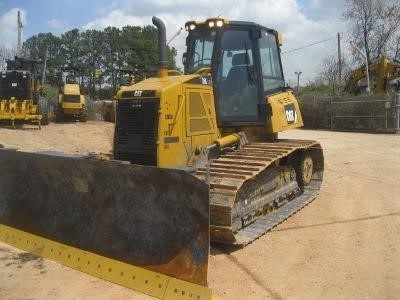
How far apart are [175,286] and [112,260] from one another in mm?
898

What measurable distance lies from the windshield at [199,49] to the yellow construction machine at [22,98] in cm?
1436

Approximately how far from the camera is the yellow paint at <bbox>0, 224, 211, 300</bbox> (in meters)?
4.48

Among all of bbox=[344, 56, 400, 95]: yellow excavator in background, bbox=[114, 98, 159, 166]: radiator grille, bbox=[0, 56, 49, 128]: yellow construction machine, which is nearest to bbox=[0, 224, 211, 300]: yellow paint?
bbox=[114, 98, 159, 166]: radiator grille

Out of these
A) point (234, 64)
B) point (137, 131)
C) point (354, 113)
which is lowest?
point (137, 131)

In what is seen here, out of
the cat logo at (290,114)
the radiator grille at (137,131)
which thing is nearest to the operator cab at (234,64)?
the cat logo at (290,114)

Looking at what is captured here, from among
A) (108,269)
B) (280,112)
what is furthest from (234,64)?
(108,269)

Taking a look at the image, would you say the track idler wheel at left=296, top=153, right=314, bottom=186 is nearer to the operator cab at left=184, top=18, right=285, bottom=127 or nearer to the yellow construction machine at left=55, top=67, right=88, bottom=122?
Result: the operator cab at left=184, top=18, right=285, bottom=127

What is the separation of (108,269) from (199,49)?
12.3ft

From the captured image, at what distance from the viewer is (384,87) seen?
23938 mm

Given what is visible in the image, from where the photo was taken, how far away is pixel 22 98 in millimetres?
21500

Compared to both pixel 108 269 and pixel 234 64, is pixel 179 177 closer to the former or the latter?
pixel 108 269

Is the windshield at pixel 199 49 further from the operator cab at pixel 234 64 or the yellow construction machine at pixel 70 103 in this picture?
the yellow construction machine at pixel 70 103

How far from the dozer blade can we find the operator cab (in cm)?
235

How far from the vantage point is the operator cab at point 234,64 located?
7.06m
